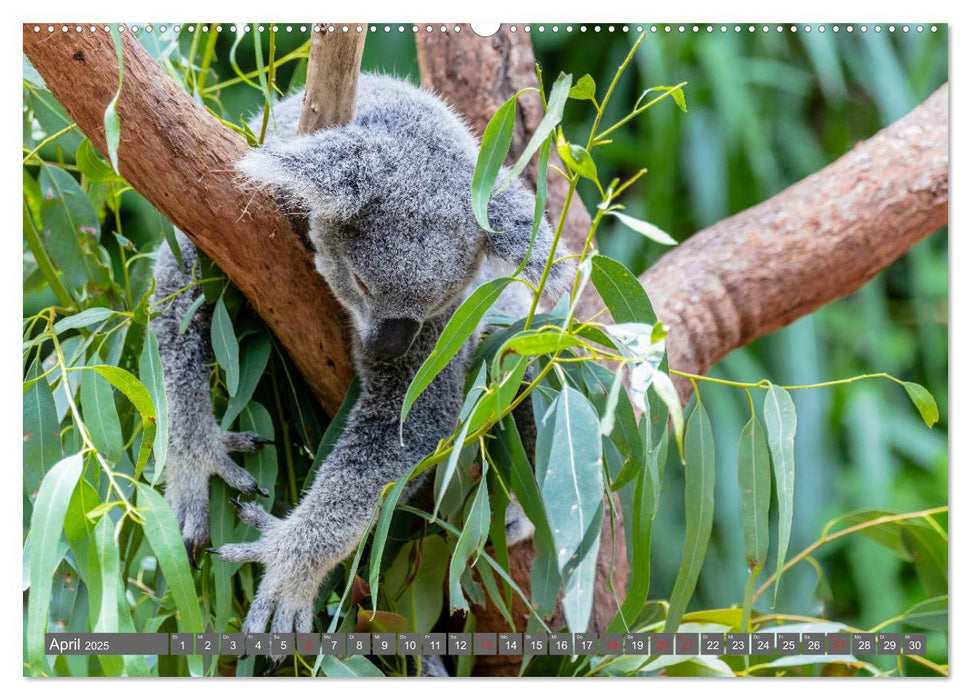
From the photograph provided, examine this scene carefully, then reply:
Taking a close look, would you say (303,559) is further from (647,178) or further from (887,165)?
(887,165)

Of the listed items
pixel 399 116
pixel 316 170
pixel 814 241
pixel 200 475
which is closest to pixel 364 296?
pixel 316 170

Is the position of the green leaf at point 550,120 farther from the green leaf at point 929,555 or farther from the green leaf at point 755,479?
the green leaf at point 929,555

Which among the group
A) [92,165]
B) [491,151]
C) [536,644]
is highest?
[92,165]

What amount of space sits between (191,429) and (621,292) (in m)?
0.70

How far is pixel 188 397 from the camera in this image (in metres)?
1.47

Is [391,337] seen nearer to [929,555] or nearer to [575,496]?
[575,496]

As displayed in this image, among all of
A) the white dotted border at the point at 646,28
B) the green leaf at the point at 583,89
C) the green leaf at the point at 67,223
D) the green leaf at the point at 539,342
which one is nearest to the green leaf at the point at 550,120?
the green leaf at the point at 583,89

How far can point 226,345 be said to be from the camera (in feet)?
4.53

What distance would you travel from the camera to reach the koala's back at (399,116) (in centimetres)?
139

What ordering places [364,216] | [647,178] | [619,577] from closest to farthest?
[364,216]
[619,577]
[647,178]

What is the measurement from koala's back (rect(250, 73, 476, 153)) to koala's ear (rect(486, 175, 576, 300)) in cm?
14

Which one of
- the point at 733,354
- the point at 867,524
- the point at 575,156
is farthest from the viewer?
the point at 733,354

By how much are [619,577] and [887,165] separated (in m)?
1.05

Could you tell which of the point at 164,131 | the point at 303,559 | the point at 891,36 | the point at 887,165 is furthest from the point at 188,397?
the point at 887,165
